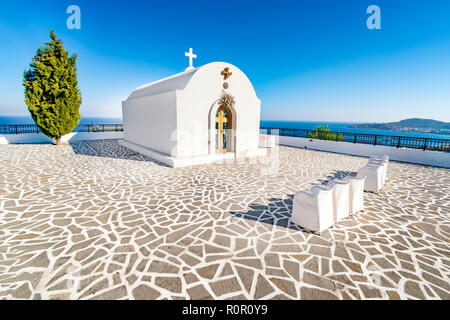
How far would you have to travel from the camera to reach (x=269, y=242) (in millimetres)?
3604

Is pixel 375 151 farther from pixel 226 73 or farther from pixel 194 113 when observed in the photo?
pixel 194 113

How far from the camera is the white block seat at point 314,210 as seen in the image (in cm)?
382

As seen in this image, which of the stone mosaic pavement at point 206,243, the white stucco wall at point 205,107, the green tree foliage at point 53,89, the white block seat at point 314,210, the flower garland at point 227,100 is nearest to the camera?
the stone mosaic pavement at point 206,243

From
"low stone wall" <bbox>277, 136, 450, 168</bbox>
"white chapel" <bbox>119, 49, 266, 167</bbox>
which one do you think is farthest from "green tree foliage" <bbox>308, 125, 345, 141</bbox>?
"white chapel" <bbox>119, 49, 266, 167</bbox>

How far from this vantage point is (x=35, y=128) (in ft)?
50.9

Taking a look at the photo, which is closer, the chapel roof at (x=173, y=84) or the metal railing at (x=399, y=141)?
the chapel roof at (x=173, y=84)

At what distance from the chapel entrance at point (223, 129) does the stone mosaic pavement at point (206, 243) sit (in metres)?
4.64

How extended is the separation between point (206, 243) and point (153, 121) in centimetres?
889

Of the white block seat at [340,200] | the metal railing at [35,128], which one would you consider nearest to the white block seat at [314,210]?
the white block seat at [340,200]

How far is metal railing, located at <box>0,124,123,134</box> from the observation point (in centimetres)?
1446

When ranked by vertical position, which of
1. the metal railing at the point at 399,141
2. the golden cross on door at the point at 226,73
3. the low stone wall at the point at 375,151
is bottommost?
the low stone wall at the point at 375,151

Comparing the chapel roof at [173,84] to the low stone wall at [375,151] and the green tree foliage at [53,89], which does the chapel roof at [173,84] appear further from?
the low stone wall at [375,151]

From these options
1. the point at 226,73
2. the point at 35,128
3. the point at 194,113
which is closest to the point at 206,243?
the point at 194,113

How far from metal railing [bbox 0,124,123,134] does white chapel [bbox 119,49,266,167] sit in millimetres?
7543
